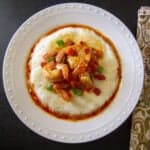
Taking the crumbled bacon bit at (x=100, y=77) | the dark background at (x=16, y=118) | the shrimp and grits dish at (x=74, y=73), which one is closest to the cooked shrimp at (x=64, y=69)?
the shrimp and grits dish at (x=74, y=73)

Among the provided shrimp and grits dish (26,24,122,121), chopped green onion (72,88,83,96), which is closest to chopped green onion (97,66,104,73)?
shrimp and grits dish (26,24,122,121)

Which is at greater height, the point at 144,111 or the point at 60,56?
the point at 60,56

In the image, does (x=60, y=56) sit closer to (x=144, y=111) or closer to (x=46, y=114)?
(x=46, y=114)

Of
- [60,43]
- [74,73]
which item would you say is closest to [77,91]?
[74,73]

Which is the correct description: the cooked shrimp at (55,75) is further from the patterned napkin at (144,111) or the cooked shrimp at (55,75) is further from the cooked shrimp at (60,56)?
the patterned napkin at (144,111)

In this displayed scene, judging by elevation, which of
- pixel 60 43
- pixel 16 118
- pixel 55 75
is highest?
pixel 60 43

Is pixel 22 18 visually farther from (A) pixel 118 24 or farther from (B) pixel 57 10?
(A) pixel 118 24

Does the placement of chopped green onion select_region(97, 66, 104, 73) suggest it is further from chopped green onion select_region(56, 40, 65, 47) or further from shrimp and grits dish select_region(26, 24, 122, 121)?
chopped green onion select_region(56, 40, 65, 47)
